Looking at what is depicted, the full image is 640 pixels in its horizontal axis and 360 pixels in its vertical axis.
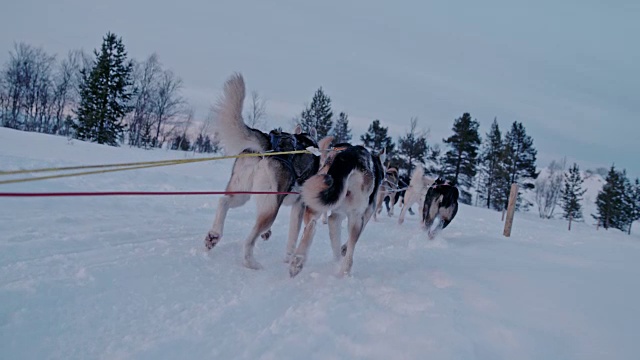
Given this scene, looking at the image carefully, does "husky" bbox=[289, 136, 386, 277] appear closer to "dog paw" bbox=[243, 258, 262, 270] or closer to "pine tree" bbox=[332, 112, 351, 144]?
"dog paw" bbox=[243, 258, 262, 270]

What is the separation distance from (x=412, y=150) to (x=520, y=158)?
1299 centimetres

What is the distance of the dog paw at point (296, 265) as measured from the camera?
11.7 feet

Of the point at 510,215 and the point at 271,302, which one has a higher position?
the point at 510,215

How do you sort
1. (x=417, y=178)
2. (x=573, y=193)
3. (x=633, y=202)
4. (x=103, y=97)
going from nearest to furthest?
(x=417, y=178)
(x=103, y=97)
(x=573, y=193)
(x=633, y=202)

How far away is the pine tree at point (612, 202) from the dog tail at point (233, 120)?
60890 millimetres

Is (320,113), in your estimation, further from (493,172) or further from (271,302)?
(271,302)

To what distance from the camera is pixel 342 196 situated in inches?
141

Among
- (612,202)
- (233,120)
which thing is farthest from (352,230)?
(612,202)

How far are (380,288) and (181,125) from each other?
5392cm

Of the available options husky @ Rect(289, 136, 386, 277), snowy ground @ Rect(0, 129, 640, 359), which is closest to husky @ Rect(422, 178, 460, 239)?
snowy ground @ Rect(0, 129, 640, 359)

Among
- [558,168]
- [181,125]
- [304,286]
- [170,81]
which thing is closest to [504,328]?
[304,286]

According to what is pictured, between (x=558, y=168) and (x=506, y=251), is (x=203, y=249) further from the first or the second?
(x=558, y=168)

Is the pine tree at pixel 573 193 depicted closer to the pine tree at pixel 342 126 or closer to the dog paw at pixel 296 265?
the pine tree at pixel 342 126

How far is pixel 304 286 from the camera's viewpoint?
3352mm
